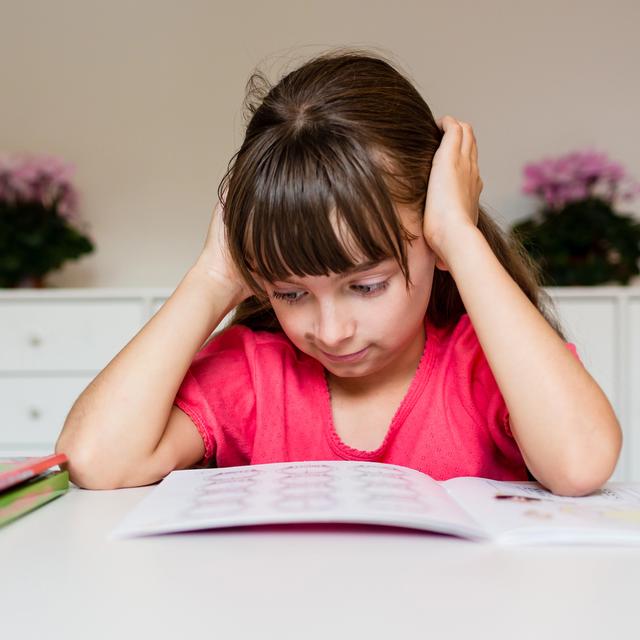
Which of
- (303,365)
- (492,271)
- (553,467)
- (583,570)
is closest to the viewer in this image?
(583,570)

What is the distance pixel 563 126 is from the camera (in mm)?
2463

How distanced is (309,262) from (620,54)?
2122mm

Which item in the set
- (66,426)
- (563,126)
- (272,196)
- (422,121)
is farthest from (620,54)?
(66,426)

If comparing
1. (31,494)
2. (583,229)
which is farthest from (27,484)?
(583,229)

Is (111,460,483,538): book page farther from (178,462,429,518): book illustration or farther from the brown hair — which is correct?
the brown hair

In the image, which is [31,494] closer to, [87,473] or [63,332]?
[87,473]

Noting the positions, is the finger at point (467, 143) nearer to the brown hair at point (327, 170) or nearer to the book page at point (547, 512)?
the brown hair at point (327, 170)

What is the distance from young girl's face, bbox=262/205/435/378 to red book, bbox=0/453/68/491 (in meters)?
0.28

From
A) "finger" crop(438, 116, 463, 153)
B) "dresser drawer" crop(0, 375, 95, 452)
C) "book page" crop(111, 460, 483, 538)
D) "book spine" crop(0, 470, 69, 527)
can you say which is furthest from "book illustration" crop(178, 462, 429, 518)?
"dresser drawer" crop(0, 375, 95, 452)

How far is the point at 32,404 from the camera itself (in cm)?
208

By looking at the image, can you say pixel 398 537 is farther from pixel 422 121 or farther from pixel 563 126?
pixel 563 126

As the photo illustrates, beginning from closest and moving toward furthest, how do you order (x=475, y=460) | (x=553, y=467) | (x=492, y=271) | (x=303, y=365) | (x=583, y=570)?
(x=583, y=570) → (x=553, y=467) → (x=492, y=271) → (x=475, y=460) → (x=303, y=365)

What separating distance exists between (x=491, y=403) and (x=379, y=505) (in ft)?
1.25

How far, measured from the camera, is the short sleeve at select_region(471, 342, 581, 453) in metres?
0.84
